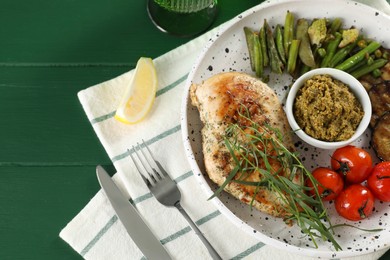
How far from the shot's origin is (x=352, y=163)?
3039 millimetres

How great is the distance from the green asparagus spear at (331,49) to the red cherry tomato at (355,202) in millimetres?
680

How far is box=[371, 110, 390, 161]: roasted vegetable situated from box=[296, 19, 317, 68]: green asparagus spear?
450mm

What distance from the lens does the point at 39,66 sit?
11.6ft

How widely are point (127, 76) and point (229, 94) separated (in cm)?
70

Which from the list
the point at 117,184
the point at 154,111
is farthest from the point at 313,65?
the point at 117,184

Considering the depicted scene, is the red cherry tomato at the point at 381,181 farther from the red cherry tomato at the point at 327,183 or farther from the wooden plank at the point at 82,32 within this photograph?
the wooden plank at the point at 82,32

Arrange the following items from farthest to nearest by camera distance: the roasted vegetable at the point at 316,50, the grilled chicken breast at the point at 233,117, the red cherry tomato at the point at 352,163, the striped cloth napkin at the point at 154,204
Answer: the roasted vegetable at the point at 316,50
the striped cloth napkin at the point at 154,204
the red cherry tomato at the point at 352,163
the grilled chicken breast at the point at 233,117

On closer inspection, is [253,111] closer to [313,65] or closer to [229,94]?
[229,94]

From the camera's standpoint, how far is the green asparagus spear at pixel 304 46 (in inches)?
128

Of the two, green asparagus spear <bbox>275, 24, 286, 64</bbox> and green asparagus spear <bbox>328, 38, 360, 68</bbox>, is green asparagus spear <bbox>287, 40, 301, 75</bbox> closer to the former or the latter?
green asparagus spear <bbox>275, 24, 286, 64</bbox>

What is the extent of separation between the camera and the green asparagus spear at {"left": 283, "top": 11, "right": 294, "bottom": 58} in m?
3.29

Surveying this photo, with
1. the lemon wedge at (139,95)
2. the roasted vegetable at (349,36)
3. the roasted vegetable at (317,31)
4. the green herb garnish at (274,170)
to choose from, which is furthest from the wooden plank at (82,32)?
the green herb garnish at (274,170)

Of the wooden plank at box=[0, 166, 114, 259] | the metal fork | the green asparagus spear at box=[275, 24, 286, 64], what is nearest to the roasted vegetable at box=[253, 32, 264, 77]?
the green asparagus spear at box=[275, 24, 286, 64]

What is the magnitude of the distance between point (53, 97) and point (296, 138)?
1367 mm
